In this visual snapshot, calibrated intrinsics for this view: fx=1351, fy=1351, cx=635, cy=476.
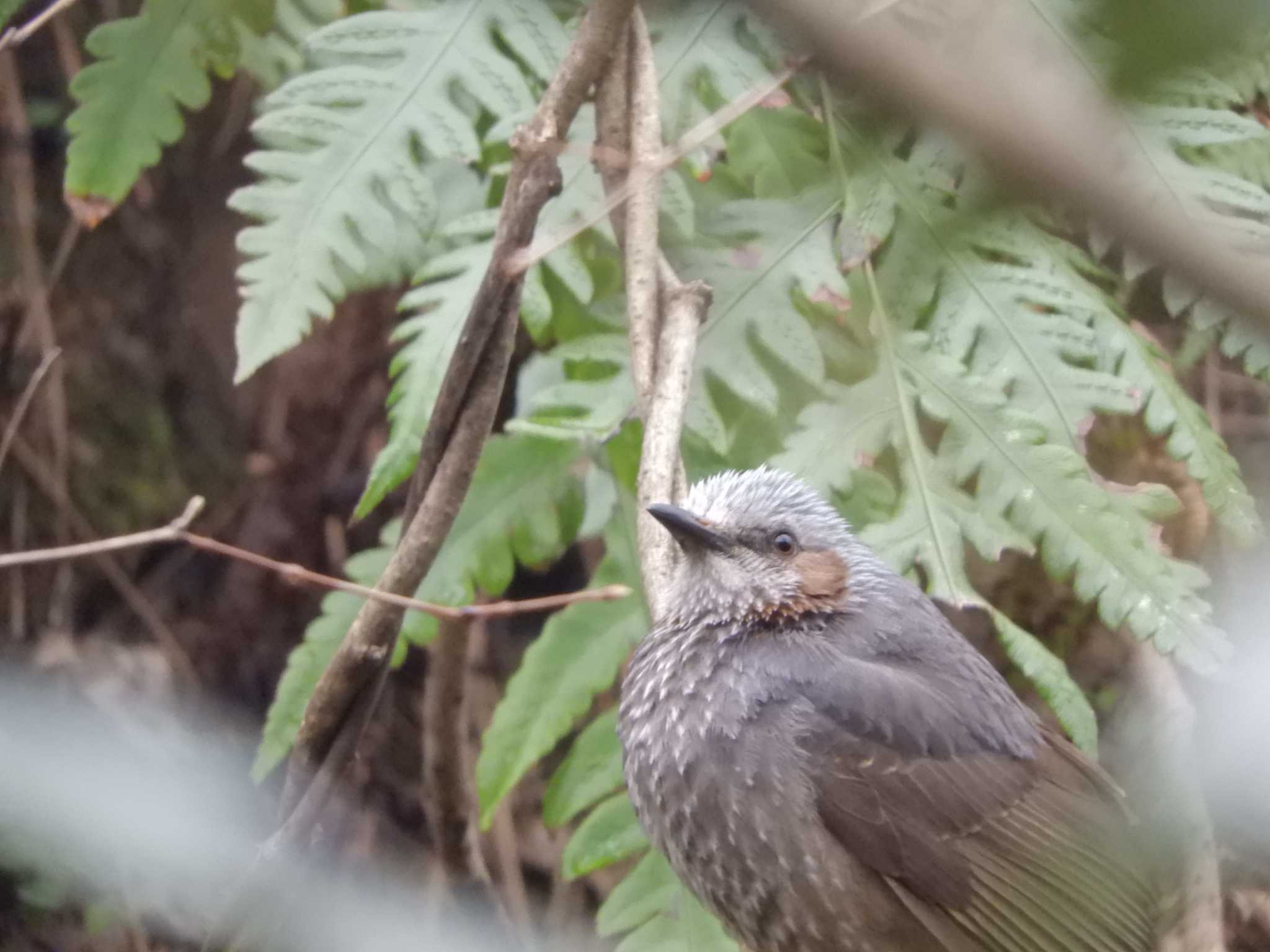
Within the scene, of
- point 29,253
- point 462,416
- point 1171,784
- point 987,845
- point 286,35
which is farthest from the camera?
point 29,253

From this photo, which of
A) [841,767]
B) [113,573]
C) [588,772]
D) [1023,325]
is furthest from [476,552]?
[113,573]

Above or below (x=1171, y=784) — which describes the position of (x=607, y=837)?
below

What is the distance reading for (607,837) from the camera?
7.38 feet

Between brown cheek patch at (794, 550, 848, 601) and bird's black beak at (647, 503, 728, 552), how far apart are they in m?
0.15

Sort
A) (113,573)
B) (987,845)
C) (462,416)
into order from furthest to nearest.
Answer: 1. (113,573)
2. (987,845)
3. (462,416)

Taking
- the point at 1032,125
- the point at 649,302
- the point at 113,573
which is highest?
the point at 1032,125

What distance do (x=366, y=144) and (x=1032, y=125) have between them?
2.09 metres

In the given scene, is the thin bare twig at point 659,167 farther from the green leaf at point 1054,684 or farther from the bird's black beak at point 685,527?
the green leaf at point 1054,684

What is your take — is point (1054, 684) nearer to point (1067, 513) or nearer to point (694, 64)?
point (1067, 513)

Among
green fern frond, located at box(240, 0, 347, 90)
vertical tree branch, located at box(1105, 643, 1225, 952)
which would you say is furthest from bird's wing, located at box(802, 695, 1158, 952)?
green fern frond, located at box(240, 0, 347, 90)

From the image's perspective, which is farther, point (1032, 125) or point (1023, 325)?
point (1023, 325)

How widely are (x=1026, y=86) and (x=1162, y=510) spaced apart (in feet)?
6.60

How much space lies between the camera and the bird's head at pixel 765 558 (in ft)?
7.06

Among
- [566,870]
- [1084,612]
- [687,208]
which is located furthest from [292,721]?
[1084,612]
